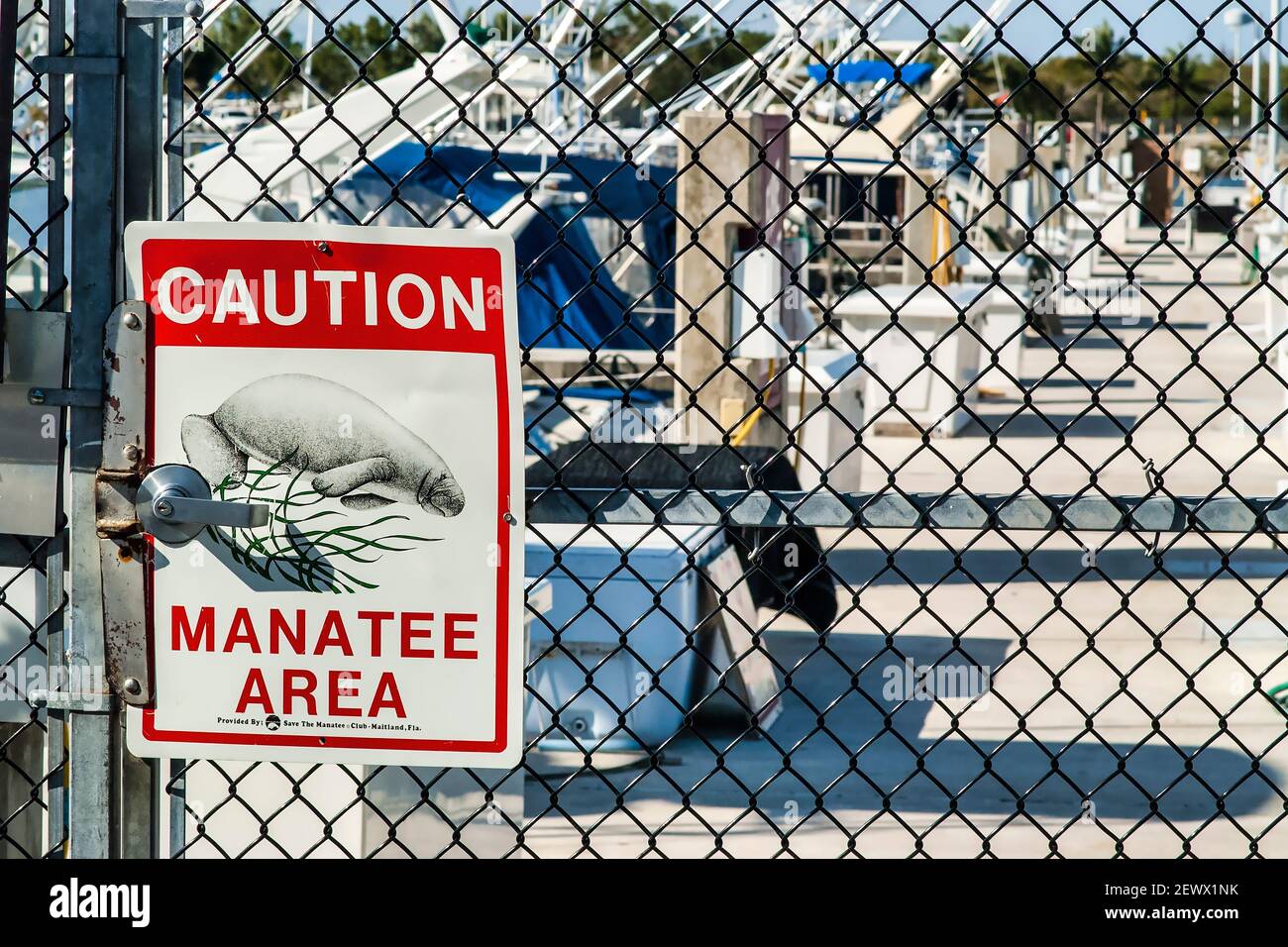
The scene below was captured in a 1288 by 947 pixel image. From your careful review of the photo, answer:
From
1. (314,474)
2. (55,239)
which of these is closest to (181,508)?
(314,474)

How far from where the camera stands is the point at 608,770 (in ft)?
20.2

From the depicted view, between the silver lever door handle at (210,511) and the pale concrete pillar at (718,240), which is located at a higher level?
the pale concrete pillar at (718,240)

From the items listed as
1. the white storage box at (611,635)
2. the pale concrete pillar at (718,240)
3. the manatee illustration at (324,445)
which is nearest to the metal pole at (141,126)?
the manatee illustration at (324,445)

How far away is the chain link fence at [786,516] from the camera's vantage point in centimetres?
237

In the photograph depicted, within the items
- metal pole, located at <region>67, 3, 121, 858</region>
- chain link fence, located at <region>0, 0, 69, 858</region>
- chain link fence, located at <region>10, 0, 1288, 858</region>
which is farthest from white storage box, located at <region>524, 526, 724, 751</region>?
metal pole, located at <region>67, 3, 121, 858</region>

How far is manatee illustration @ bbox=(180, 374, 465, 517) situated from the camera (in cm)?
216

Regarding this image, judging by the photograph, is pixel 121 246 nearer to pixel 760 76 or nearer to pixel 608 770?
pixel 760 76

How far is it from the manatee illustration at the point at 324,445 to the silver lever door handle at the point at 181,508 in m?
0.03

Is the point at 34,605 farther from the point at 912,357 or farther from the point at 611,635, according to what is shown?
the point at 912,357

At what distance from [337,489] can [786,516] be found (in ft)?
2.24

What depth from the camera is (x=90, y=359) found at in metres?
2.18

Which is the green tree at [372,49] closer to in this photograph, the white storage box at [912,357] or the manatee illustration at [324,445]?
the manatee illustration at [324,445]
